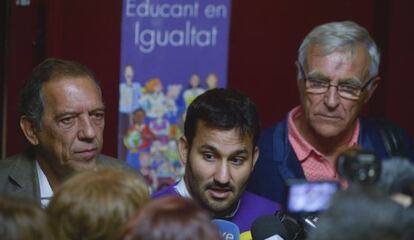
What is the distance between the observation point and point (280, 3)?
17.0 ft

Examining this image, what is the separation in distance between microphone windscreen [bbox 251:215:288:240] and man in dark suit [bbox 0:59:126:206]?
3.10ft

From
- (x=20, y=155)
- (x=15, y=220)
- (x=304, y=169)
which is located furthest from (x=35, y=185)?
(x=15, y=220)

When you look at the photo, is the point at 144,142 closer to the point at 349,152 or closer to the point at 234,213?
the point at 234,213

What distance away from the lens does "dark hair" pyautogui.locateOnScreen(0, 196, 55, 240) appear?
7.87ft

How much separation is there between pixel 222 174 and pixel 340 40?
0.85 meters

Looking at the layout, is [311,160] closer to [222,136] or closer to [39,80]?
[222,136]

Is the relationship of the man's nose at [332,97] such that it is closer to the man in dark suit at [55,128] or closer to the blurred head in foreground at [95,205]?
the man in dark suit at [55,128]

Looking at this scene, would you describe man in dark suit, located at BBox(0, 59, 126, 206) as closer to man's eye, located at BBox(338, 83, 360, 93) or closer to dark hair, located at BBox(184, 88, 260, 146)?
dark hair, located at BBox(184, 88, 260, 146)

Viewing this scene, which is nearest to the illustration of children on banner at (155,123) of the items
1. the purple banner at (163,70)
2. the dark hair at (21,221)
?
the purple banner at (163,70)

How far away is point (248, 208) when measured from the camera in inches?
154

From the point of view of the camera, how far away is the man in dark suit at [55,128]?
394 centimetres

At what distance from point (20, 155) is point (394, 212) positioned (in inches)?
90.8

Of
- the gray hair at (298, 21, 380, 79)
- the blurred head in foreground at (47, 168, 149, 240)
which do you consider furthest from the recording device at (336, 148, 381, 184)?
the gray hair at (298, 21, 380, 79)

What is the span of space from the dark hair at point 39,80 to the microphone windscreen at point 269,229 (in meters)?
1.20
